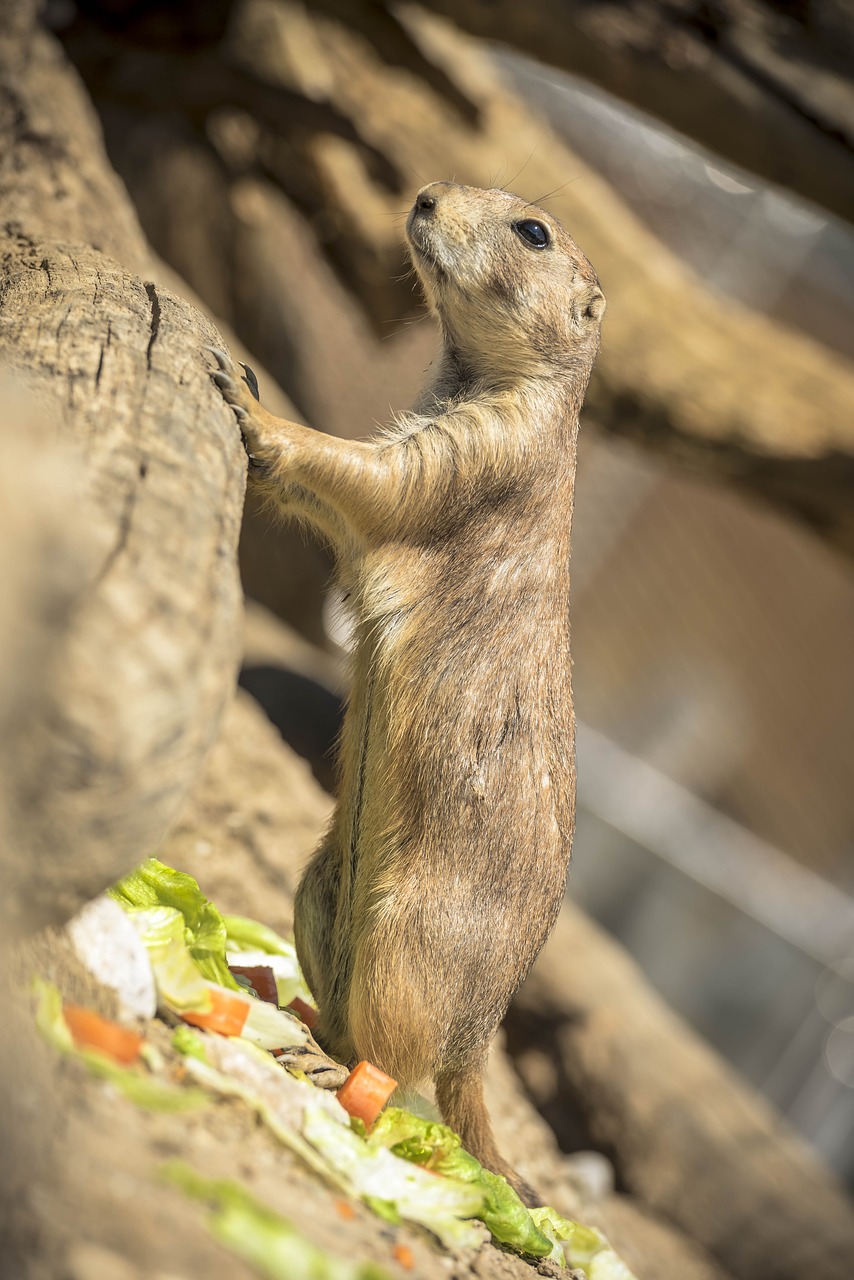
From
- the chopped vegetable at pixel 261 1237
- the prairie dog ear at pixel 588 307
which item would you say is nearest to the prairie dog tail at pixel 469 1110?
the chopped vegetable at pixel 261 1237

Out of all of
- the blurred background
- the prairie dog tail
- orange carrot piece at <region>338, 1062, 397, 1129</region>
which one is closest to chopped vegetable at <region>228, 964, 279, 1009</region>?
the prairie dog tail

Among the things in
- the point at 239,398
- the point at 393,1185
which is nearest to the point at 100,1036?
the point at 393,1185

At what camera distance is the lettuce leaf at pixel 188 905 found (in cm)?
297

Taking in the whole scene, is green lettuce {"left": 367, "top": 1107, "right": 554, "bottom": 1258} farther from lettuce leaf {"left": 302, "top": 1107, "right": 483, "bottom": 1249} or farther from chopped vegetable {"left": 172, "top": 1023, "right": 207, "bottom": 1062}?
chopped vegetable {"left": 172, "top": 1023, "right": 207, "bottom": 1062}

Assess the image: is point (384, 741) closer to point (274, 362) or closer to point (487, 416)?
point (487, 416)

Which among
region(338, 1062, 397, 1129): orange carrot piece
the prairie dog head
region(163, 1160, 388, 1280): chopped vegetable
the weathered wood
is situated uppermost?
the prairie dog head

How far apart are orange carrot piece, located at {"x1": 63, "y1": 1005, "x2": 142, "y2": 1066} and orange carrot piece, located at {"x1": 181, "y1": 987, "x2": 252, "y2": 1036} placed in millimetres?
370

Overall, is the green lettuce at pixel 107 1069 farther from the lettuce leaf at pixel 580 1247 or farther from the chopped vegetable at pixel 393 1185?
the lettuce leaf at pixel 580 1247

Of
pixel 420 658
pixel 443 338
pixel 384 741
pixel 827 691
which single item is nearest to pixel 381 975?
pixel 384 741

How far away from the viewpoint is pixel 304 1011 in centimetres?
368

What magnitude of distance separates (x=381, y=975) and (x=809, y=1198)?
468cm

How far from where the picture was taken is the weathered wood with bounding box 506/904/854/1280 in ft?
20.4

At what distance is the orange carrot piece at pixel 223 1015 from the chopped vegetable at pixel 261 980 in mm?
789

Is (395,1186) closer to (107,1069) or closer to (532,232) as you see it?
→ (107,1069)
